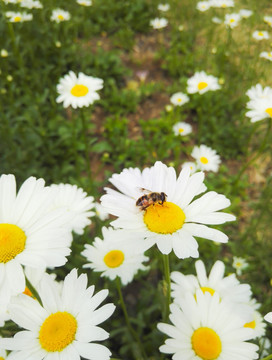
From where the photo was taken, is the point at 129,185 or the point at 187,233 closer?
the point at 187,233

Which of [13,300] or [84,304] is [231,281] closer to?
[84,304]

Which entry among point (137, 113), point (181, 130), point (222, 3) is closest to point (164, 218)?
point (181, 130)

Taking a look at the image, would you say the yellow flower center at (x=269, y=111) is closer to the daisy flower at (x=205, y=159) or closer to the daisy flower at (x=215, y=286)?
the daisy flower at (x=205, y=159)

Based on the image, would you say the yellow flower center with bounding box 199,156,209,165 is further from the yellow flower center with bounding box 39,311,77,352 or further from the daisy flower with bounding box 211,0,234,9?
the daisy flower with bounding box 211,0,234,9

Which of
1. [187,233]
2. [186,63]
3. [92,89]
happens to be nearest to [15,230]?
[187,233]

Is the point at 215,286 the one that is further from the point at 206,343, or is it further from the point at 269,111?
the point at 269,111
